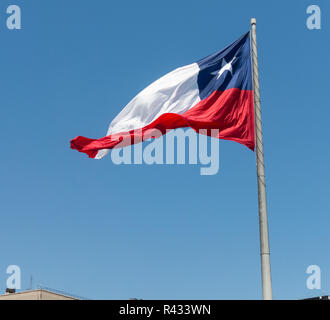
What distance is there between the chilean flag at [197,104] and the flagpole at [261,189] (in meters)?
0.60

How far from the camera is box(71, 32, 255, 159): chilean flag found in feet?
65.3

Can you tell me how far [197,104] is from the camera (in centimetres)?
2102

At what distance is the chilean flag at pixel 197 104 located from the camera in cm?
1991

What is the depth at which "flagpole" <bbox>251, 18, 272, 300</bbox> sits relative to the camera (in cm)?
1745

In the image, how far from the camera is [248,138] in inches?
764

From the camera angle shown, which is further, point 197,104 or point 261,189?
point 197,104

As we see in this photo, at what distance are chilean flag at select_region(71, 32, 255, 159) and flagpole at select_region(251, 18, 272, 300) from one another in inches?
23.5

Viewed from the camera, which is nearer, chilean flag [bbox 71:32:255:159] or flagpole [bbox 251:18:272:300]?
flagpole [bbox 251:18:272:300]

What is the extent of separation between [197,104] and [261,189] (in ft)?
13.7

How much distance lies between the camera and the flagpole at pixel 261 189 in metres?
17.5

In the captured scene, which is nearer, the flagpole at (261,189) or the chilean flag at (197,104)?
the flagpole at (261,189)
